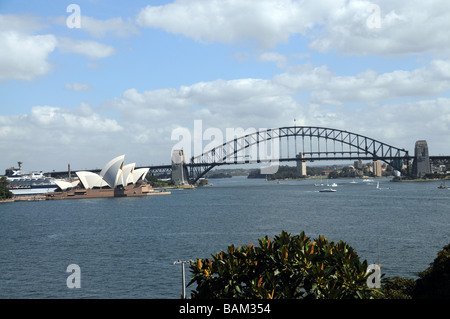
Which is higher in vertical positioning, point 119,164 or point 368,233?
point 119,164

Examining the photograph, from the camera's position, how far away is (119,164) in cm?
12794

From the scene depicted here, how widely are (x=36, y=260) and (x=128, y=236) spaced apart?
13771 mm

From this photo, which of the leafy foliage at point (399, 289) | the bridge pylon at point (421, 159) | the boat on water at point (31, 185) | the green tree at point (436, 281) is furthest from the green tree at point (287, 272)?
the bridge pylon at point (421, 159)

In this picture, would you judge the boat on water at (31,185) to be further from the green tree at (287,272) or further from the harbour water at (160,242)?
the green tree at (287,272)

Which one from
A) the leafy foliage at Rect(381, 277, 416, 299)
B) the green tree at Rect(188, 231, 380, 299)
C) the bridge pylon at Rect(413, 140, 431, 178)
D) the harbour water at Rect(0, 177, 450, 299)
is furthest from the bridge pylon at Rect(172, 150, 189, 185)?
the green tree at Rect(188, 231, 380, 299)

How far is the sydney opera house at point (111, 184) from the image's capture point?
129875 millimetres

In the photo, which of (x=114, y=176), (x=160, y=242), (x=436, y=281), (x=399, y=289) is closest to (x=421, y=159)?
(x=114, y=176)

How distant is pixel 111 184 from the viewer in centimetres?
13238

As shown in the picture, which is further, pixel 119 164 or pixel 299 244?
pixel 119 164

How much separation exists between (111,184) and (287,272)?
12294 cm

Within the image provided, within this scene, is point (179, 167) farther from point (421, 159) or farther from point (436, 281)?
Answer: point (436, 281)

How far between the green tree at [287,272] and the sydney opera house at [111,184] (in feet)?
380
